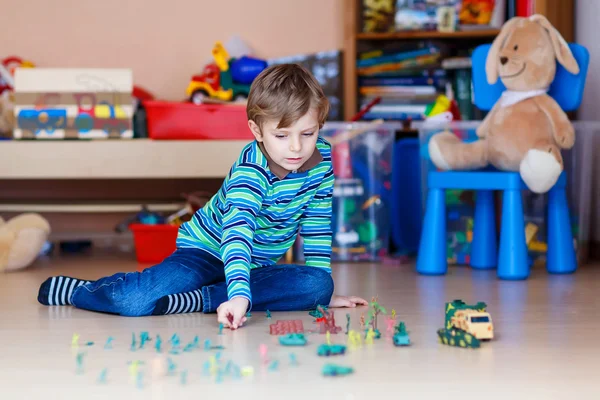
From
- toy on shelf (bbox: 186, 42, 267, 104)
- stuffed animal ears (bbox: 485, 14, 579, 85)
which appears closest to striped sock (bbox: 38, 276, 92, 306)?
toy on shelf (bbox: 186, 42, 267, 104)

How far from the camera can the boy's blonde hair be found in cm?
149

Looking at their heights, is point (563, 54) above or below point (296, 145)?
above

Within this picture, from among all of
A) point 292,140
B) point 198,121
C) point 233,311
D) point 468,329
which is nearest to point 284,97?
point 292,140

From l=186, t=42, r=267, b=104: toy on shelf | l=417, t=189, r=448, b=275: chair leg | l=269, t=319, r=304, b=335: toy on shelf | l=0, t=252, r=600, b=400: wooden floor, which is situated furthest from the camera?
l=186, t=42, r=267, b=104: toy on shelf

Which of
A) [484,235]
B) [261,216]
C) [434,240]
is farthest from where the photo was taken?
[484,235]

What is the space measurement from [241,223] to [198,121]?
1149mm

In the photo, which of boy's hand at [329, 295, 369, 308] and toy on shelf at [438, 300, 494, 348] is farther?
boy's hand at [329, 295, 369, 308]

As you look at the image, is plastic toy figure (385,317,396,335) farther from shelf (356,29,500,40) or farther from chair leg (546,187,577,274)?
shelf (356,29,500,40)

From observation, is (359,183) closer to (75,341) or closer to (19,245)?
(19,245)

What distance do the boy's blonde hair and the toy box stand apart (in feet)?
3.86

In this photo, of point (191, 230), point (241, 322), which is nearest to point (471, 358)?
point (241, 322)

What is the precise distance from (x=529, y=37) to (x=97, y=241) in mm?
1738

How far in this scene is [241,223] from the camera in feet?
5.04

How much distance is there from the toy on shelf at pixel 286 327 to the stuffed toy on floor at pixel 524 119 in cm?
94
